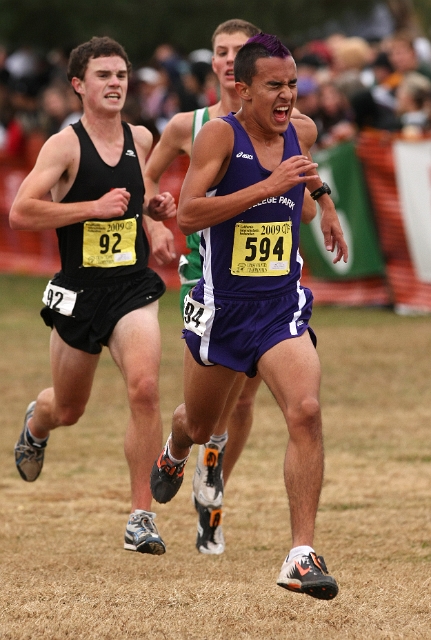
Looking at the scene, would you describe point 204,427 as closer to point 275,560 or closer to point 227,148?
point 275,560

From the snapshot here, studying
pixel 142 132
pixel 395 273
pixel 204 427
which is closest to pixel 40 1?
pixel 395 273

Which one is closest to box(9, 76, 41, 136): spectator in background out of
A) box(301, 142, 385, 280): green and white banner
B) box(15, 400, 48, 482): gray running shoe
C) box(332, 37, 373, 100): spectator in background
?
box(332, 37, 373, 100): spectator in background

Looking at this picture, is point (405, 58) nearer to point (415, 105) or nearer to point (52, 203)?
point (415, 105)

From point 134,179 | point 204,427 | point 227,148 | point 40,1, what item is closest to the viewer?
point 227,148

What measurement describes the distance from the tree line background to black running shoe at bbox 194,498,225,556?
2035 centimetres

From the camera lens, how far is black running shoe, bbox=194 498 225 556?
6301 mm

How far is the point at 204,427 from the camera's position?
18.1ft

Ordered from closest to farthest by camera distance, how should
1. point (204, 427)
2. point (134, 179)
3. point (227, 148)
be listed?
point (227, 148), point (204, 427), point (134, 179)

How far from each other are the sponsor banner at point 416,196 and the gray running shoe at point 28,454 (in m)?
6.65

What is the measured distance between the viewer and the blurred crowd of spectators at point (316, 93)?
13.7 m

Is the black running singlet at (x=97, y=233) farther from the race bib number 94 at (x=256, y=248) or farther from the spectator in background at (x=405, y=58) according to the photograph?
the spectator in background at (x=405, y=58)

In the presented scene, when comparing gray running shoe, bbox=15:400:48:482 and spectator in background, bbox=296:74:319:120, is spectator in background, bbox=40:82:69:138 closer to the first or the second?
spectator in background, bbox=296:74:319:120

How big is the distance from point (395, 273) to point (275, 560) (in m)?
7.70

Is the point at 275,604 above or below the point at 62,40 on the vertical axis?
below
